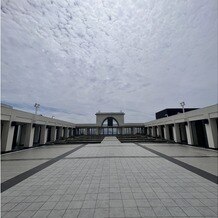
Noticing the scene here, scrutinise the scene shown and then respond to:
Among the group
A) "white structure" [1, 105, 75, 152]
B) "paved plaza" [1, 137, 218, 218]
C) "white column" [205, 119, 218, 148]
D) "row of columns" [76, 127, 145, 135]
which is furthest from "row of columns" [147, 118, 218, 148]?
"row of columns" [76, 127, 145, 135]

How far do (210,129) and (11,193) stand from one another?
1640 centimetres

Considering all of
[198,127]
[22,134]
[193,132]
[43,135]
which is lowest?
[43,135]

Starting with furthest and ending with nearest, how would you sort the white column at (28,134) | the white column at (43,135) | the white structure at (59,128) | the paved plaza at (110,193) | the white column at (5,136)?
the white column at (43,135) < the white column at (28,134) < the white structure at (59,128) < the white column at (5,136) < the paved plaza at (110,193)

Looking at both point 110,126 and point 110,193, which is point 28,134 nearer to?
point 110,193

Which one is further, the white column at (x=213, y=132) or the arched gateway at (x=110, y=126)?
the arched gateway at (x=110, y=126)

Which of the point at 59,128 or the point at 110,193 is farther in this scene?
the point at 59,128

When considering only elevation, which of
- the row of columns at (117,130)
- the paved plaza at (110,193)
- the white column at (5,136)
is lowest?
the paved plaza at (110,193)

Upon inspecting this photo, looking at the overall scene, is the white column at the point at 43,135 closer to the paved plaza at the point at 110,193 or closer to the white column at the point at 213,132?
the paved plaza at the point at 110,193

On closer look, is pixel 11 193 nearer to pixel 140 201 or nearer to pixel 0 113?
pixel 140 201

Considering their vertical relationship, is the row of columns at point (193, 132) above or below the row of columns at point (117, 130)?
below

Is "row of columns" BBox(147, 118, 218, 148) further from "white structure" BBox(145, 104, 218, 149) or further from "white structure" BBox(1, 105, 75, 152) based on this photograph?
"white structure" BBox(1, 105, 75, 152)

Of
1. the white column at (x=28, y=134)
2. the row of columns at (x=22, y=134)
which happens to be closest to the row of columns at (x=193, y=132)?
the row of columns at (x=22, y=134)

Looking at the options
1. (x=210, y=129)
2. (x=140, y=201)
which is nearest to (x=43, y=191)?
(x=140, y=201)

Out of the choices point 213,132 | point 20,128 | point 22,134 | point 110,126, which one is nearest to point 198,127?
point 213,132
